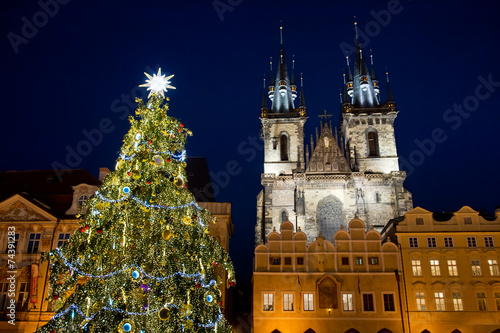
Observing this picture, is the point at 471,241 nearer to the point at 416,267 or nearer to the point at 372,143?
the point at 416,267

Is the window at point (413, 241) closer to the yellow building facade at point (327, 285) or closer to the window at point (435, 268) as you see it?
the yellow building facade at point (327, 285)

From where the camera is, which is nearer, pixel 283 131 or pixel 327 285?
pixel 327 285

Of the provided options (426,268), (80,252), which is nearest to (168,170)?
(80,252)

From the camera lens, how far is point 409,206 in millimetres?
43312

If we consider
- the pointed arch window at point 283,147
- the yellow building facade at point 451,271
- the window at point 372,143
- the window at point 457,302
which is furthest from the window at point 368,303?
the pointed arch window at point 283,147

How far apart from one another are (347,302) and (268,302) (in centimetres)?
448

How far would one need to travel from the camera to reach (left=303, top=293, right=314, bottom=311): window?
2561cm

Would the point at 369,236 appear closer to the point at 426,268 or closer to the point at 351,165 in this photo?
the point at 426,268

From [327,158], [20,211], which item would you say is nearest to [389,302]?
[20,211]

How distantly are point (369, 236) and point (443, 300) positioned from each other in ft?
17.6

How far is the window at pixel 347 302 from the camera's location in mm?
25500

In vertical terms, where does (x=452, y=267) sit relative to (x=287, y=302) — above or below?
above

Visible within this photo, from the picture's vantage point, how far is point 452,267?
1042 inches

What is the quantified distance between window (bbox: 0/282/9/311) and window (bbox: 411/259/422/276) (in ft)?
75.8
